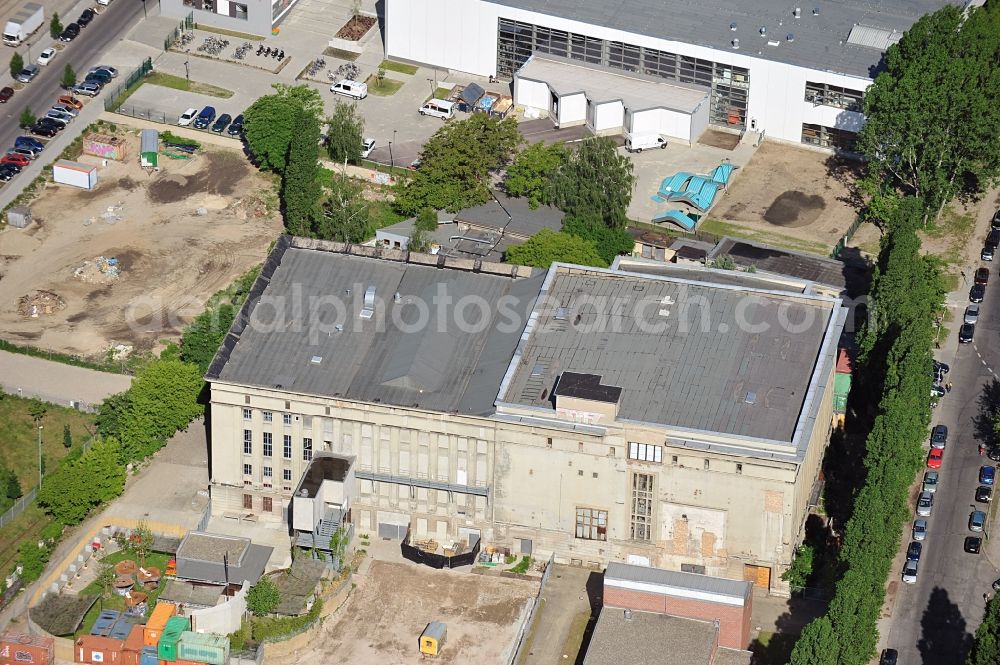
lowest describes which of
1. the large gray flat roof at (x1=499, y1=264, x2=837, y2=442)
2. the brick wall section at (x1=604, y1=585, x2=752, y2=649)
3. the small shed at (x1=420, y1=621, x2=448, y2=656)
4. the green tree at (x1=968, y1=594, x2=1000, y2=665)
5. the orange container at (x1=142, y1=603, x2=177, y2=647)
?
the orange container at (x1=142, y1=603, x2=177, y2=647)

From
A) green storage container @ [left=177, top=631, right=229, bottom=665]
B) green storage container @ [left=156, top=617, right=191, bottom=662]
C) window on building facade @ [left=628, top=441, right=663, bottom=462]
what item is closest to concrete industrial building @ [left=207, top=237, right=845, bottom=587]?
window on building facade @ [left=628, top=441, right=663, bottom=462]

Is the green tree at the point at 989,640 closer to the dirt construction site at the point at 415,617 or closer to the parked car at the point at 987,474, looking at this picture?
the parked car at the point at 987,474

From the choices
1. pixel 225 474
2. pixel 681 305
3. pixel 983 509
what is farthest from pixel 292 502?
pixel 983 509

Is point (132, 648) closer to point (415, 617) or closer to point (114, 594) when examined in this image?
point (114, 594)

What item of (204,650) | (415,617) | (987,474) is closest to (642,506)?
(415,617)

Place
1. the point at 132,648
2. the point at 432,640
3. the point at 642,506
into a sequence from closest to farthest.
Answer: the point at 432,640
the point at 132,648
the point at 642,506

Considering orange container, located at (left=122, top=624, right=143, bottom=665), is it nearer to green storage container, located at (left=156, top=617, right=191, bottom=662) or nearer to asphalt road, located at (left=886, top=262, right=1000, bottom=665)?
green storage container, located at (left=156, top=617, right=191, bottom=662)
